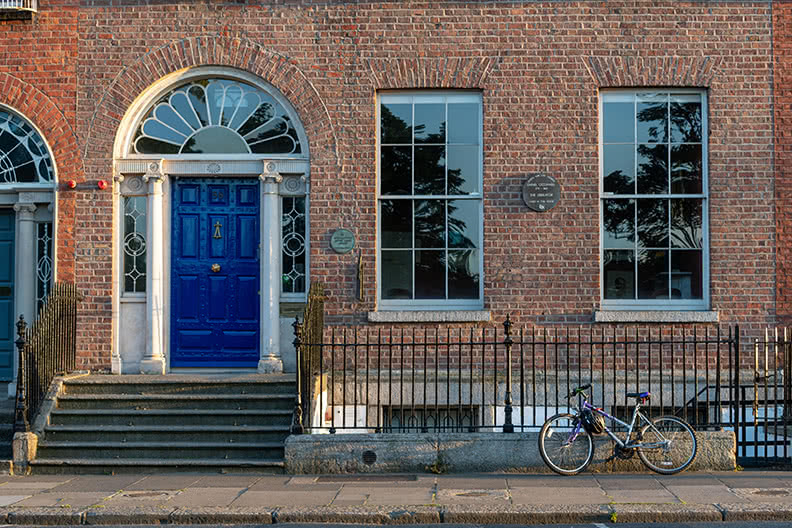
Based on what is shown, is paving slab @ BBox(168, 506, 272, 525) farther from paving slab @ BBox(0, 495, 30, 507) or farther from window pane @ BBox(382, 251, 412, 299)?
window pane @ BBox(382, 251, 412, 299)

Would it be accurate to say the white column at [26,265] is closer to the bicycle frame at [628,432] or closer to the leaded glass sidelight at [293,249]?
the leaded glass sidelight at [293,249]

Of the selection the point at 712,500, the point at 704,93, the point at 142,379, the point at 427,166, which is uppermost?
the point at 704,93

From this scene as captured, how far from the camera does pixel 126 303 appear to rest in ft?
39.7

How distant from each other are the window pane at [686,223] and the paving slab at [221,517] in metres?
6.45

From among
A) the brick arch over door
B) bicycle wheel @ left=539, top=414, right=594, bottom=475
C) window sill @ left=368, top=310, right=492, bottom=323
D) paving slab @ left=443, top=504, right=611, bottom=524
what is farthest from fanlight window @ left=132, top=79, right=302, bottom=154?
paving slab @ left=443, top=504, right=611, bottom=524

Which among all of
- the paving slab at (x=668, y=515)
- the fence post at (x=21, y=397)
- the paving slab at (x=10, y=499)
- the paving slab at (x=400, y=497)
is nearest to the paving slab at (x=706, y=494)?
the paving slab at (x=668, y=515)

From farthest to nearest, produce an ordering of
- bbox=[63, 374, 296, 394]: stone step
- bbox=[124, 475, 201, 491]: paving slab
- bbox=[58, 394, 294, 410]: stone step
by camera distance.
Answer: bbox=[63, 374, 296, 394]: stone step < bbox=[58, 394, 294, 410]: stone step < bbox=[124, 475, 201, 491]: paving slab

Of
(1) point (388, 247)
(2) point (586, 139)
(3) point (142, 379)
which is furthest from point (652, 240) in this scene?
(3) point (142, 379)

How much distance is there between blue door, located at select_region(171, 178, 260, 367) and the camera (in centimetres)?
1212

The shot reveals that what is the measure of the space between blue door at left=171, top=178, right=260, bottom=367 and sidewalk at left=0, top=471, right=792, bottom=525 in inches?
95.9

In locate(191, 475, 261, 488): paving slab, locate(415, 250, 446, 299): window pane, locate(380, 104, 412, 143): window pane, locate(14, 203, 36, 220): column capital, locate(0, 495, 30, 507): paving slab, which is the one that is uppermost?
locate(380, 104, 412, 143): window pane

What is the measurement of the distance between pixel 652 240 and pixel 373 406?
13.3 feet

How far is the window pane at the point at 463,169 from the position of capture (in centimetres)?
1212

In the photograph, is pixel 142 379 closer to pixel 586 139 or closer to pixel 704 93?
pixel 586 139
